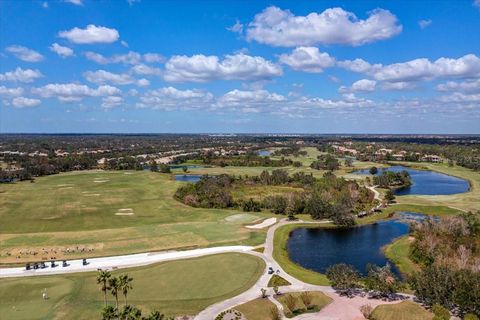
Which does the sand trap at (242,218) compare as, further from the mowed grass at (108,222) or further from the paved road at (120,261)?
the paved road at (120,261)

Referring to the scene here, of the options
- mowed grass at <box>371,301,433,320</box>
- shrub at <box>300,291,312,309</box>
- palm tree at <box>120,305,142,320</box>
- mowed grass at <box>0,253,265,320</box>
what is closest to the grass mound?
mowed grass at <box>0,253,265,320</box>

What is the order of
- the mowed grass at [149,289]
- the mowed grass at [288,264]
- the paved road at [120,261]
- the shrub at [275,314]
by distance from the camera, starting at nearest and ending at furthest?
the shrub at [275,314] → the mowed grass at [149,289] → the mowed grass at [288,264] → the paved road at [120,261]

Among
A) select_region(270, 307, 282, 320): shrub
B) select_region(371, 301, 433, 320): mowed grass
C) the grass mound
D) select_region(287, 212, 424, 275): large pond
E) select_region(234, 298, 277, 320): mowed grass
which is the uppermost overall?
select_region(270, 307, 282, 320): shrub

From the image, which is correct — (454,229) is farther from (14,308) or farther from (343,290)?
(14,308)

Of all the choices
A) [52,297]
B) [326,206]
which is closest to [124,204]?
[326,206]

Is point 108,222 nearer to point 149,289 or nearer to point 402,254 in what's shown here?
point 149,289

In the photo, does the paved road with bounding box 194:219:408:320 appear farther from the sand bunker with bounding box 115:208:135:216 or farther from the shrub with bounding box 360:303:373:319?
the sand bunker with bounding box 115:208:135:216

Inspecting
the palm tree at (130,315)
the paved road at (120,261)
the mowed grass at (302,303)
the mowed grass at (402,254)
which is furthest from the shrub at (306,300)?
the paved road at (120,261)
